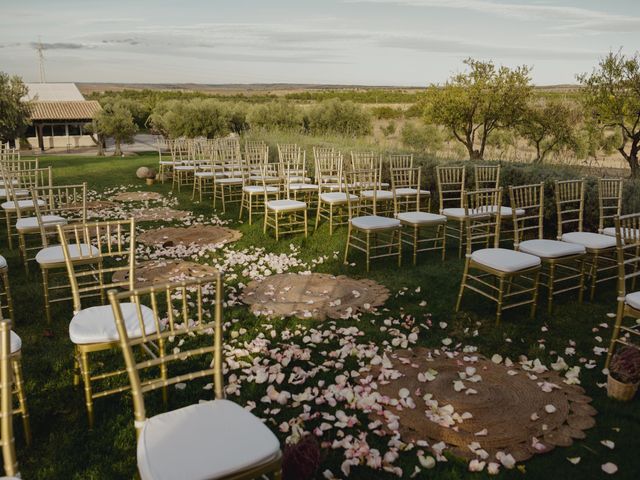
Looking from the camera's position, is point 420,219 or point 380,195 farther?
point 380,195

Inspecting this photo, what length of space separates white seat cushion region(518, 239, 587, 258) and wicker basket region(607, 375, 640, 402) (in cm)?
154

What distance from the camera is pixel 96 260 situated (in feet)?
13.8

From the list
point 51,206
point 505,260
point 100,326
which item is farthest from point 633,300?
point 51,206

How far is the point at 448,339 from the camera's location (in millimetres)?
4121

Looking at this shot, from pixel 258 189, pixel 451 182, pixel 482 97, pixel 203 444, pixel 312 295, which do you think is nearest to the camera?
pixel 203 444

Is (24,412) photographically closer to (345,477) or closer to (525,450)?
(345,477)

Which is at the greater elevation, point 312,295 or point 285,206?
point 285,206

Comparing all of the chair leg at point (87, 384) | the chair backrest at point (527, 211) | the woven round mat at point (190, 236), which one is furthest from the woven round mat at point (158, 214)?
the chair leg at point (87, 384)

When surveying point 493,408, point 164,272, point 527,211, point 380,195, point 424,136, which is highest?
point 424,136

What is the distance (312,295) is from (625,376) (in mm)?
2992

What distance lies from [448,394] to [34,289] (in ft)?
14.9

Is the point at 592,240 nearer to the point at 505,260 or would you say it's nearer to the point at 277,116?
the point at 505,260

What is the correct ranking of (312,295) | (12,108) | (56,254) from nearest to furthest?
(56,254) < (312,295) < (12,108)

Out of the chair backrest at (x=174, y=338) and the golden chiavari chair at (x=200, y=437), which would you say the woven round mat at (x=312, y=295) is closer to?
the chair backrest at (x=174, y=338)
